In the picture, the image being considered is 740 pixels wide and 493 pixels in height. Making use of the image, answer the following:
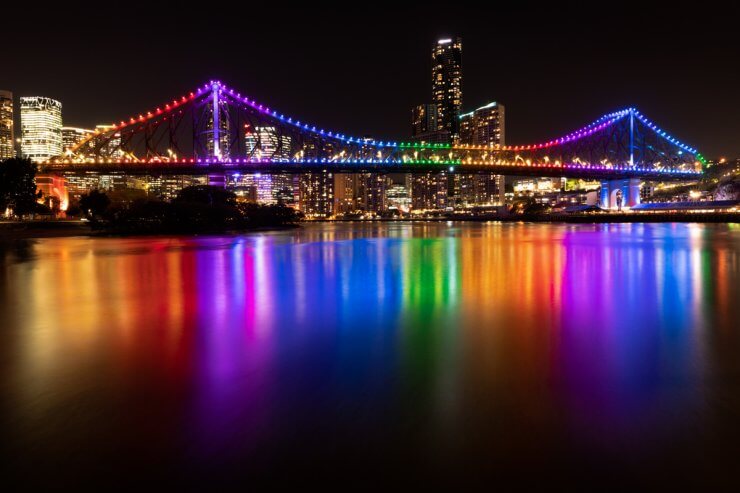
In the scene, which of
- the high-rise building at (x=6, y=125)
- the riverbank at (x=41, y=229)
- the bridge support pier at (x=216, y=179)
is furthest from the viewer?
the high-rise building at (x=6, y=125)

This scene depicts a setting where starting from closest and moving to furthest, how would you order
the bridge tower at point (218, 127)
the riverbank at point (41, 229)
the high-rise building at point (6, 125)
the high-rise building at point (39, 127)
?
the riverbank at point (41, 229), the bridge tower at point (218, 127), the high-rise building at point (39, 127), the high-rise building at point (6, 125)

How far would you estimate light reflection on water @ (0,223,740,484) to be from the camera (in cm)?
430

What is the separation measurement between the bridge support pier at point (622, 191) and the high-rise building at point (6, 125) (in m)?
172

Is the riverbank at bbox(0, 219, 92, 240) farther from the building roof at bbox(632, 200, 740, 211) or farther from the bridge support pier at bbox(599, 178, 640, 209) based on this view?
the building roof at bbox(632, 200, 740, 211)

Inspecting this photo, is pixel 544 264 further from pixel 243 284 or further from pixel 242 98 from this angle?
pixel 242 98

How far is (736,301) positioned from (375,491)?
11.5 m

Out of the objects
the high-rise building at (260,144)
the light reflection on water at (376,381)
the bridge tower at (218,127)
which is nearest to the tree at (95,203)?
the bridge tower at (218,127)

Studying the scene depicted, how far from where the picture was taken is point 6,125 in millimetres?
168875

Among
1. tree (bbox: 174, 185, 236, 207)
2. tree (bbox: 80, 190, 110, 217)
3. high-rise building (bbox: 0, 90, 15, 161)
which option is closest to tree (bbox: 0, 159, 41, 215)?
tree (bbox: 80, 190, 110, 217)

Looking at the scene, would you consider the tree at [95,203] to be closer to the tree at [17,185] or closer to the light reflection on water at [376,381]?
the tree at [17,185]

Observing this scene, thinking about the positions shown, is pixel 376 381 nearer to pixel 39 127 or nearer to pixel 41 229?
pixel 41 229

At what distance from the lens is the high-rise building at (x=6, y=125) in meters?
164

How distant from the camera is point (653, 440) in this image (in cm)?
450

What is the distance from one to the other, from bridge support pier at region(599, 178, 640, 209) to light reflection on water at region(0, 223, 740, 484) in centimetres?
8916
